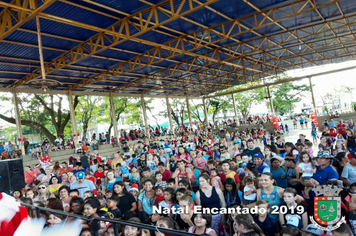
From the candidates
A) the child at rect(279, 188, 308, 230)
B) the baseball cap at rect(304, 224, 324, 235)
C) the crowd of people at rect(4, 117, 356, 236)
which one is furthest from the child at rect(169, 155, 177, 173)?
the baseball cap at rect(304, 224, 324, 235)

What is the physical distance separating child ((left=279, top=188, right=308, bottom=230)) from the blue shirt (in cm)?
92

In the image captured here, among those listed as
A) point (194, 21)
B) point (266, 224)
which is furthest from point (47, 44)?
point (266, 224)

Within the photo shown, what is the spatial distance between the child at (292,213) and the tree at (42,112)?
827 inches

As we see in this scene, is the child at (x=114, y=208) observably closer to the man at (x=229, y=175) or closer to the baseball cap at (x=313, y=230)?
the man at (x=229, y=175)

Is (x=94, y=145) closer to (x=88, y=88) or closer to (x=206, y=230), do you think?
(x=88, y=88)

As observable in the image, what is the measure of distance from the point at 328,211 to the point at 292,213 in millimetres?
679

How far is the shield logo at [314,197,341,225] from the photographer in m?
2.46

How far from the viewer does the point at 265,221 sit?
3.13m

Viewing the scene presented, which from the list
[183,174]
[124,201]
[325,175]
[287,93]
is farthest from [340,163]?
[287,93]

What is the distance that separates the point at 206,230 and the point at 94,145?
1641cm

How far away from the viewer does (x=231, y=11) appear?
10086mm

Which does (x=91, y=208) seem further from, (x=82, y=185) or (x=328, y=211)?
(x=328, y=211)

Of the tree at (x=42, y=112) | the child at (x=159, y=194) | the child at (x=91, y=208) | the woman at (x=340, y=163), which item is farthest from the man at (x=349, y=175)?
the tree at (x=42, y=112)

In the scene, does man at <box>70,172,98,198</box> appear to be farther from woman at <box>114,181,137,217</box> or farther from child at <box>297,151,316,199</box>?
child at <box>297,151,316,199</box>
